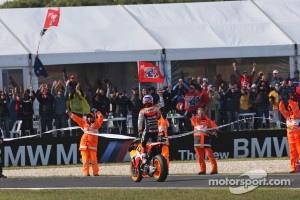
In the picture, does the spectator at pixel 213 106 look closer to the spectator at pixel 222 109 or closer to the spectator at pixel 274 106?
the spectator at pixel 222 109

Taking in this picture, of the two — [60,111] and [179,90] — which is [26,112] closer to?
[60,111]

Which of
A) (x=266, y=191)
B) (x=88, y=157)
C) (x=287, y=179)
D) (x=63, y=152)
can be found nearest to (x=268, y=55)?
(x=63, y=152)

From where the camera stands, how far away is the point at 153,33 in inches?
1411

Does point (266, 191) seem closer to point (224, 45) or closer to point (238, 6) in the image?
point (224, 45)

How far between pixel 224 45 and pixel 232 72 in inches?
44.2

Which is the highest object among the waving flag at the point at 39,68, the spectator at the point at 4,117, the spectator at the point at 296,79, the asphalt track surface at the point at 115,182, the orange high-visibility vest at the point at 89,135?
the waving flag at the point at 39,68

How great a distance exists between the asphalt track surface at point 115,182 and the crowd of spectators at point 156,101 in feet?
18.8

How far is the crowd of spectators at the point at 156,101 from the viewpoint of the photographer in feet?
103

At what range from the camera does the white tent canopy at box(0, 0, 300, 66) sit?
34.4m

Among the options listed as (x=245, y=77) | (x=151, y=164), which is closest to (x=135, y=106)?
(x=245, y=77)

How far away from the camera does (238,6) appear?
1494 inches

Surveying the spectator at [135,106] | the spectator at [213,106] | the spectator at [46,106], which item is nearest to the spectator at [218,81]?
the spectator at [213,106]

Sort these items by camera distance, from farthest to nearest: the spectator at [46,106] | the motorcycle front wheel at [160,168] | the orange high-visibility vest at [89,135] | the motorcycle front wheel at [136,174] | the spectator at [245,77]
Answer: the spectator at [245,77] → the spectator at [46,106] → the orange high-visibility vest at [89,135] → the motorcycle front wheel at [136,174] → the motorcycle front wheel at [160,168]

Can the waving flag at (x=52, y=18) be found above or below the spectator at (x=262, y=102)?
above
